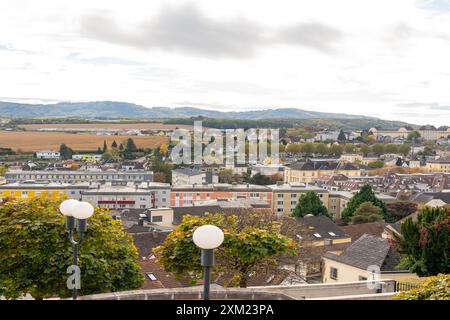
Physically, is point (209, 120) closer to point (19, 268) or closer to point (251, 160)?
point (251, 160)

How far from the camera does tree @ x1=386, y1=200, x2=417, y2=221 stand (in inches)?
1786

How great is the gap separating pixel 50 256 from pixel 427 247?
33.3 feet

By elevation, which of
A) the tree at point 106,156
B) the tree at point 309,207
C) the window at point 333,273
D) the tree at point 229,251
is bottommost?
the tree at point 106,156

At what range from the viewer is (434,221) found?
620 inches

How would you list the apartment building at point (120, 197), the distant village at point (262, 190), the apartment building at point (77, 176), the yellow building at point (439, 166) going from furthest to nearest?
the yellow building at point (439, 166)
the apartment building at point (77, 176)
the apartment building at point (120, 197)
the distant village at point (262, 190)

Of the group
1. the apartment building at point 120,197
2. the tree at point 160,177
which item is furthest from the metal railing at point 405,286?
the tree at point 160,177

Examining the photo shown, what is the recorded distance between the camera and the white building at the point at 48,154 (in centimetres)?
10781

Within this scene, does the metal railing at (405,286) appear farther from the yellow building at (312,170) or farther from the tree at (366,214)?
the yellow building at (312,170)

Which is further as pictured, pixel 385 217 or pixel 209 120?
pixel 209 120

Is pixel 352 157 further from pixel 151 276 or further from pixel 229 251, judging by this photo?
pixel 229 251

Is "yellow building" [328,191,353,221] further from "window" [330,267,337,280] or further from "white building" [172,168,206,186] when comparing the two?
"window" [330,267,337,280]

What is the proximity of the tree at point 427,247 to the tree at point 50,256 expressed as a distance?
8.34 meters
